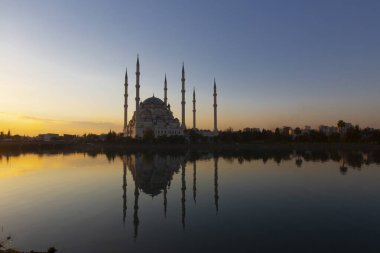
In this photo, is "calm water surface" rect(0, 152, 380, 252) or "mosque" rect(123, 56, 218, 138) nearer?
"calm water surface" rect(0, 152, 380, 252)

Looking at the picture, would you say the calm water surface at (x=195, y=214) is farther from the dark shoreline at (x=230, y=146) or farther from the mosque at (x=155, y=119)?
the mosque at (x=155, y=119)

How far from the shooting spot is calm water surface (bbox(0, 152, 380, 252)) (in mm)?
11367

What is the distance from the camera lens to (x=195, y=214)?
1557 centimetres

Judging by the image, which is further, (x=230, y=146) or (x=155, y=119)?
(x=155, y=119)

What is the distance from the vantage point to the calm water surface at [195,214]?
11.4 m

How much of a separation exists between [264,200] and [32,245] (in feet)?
37.3

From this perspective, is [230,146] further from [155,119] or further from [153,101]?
[153,101]

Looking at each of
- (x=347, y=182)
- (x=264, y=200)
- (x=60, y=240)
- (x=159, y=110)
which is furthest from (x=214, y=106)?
(x=60, y=240)

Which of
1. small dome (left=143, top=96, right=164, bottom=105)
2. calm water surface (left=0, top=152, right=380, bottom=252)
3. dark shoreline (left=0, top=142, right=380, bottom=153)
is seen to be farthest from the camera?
small dome (left=143, top=96, right=164, bottom=105)

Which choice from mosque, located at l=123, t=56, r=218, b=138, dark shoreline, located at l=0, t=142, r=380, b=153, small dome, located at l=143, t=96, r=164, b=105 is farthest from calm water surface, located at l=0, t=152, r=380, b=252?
small dome, located at l=143, t=96, r=164, b=105

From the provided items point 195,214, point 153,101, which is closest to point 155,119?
point 153,101

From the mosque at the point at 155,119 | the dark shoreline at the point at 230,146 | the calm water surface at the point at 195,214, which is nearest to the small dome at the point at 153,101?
the mosque at the point at 155,119

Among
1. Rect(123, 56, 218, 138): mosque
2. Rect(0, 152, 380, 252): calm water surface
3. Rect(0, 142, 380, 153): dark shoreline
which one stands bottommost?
Rect(0, 152, 380, 252): calm water surface

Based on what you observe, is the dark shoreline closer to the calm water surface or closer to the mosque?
the mosque
